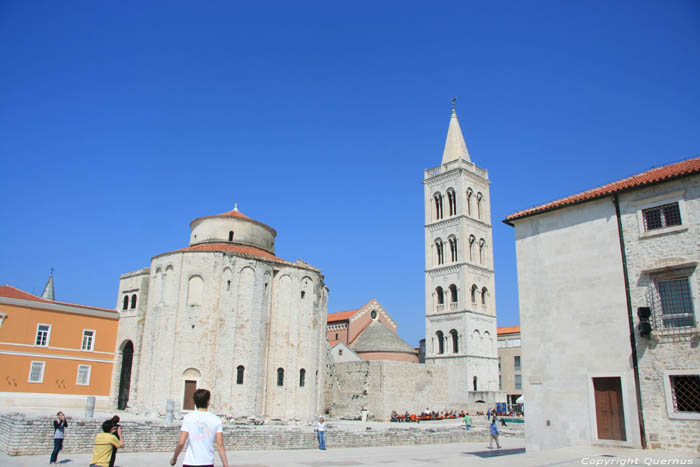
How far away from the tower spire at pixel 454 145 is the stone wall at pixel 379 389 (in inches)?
971

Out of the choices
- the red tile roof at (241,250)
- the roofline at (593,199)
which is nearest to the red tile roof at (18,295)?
the red tile roof at (241,250)

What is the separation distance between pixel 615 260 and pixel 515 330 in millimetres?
57272

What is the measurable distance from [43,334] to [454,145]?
144 ft

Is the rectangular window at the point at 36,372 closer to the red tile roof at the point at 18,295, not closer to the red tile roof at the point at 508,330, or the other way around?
the red tile roof at the point at 18,295

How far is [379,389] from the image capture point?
40156 millimetres

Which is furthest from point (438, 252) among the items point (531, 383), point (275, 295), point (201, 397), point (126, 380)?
point (201, 397)

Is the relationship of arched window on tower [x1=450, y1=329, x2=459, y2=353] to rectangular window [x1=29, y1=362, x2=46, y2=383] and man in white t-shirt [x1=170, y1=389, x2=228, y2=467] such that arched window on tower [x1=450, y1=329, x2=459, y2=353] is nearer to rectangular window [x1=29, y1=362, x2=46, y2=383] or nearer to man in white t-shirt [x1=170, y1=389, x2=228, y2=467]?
rectangular window [x1=29, y1=362, x2=46, y2=383]

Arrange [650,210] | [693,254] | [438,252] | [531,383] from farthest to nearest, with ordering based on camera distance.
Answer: [438,252] → [531,383] → [650,210] → [693,254]

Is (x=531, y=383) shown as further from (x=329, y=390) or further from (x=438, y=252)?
(x=438, y=252)

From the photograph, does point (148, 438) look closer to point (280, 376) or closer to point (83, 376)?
point (280, 376)

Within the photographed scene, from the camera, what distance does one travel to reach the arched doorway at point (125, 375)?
3572 cm

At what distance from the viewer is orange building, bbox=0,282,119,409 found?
30.3 meters

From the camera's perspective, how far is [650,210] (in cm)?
1585

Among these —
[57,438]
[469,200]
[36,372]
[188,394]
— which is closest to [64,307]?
[36,372]
